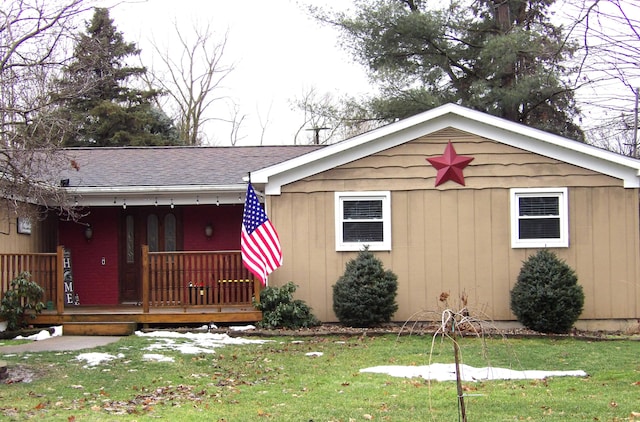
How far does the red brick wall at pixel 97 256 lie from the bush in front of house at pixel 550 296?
822 cm

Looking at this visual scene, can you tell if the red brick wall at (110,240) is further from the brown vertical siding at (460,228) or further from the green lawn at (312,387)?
the green lawn at (312,387)

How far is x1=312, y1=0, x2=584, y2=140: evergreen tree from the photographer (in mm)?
21422

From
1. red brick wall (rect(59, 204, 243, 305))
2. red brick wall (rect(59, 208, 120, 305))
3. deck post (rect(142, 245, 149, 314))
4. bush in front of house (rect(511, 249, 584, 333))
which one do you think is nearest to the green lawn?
bush in front of house (rect(511, 249, 584, 333))

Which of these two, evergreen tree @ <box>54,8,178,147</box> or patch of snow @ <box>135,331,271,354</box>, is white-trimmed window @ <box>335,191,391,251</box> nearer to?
patch of snow @ <box>135,331,271,354</box>

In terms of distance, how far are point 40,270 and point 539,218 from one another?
8.79m

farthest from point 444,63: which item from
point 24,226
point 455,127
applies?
point 24,226

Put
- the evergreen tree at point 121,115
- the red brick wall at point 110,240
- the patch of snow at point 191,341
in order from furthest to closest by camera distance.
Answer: the evergreen tree at point 121,115
the red brick wall at point 110,240
the patch of snow at point 191,341

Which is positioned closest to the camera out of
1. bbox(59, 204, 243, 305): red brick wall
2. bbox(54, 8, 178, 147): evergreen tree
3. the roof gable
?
the roof gable

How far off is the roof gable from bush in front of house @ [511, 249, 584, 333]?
6.44 ft

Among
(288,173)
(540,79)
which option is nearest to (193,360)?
(288,173)

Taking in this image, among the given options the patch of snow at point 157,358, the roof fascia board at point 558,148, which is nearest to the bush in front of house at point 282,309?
the patch of snow at point 157,358

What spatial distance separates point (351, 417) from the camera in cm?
663

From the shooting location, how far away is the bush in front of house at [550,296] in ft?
39.4

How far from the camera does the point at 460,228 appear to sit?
42.7ft
